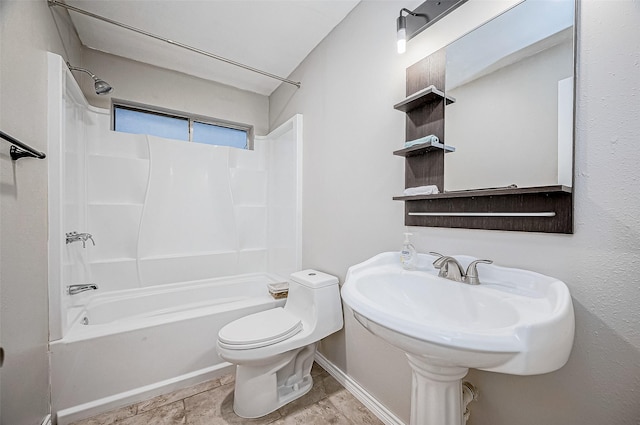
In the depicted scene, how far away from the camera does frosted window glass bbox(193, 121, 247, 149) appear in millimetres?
2781

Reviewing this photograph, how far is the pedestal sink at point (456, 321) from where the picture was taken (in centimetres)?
59

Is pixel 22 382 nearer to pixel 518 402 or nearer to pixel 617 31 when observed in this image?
pixel 518 402

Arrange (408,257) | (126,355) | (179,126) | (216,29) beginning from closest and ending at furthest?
(408,257) < (126,355) < (216,29) < (179,126)

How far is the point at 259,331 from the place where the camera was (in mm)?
1523

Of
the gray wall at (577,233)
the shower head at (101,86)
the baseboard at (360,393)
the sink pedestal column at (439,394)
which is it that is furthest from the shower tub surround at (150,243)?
the sink pedestal column at (439,394)

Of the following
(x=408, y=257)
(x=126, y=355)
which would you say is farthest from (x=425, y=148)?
(x=126, y=355)

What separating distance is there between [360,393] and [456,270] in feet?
3.72

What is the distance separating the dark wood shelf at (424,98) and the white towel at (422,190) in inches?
15.3

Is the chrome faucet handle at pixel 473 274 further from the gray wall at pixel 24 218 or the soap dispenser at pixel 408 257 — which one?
the gray wall at pixel 24 218

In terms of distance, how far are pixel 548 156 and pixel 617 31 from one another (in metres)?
0.36

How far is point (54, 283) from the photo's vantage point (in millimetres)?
1478

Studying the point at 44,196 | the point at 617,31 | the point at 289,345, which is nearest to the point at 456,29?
the point at 617,31

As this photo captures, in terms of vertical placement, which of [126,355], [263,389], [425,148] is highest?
[425,148]

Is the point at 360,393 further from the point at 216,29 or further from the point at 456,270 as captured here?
the point at 216,29
